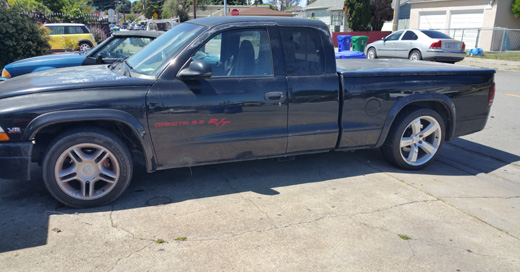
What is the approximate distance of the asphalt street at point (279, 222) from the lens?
3.20 meters

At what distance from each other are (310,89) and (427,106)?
180 centimetres

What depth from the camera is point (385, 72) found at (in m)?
4.92

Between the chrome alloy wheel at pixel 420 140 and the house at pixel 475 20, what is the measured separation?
70.5 ft

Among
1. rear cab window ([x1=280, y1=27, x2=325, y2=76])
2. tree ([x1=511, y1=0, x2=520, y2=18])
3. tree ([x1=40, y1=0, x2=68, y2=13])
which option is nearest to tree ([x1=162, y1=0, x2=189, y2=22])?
tree ([x1=40, y1=0, x2=68, y2=13])

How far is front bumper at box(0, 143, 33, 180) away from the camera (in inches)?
142

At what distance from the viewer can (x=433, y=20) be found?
28.9 meters

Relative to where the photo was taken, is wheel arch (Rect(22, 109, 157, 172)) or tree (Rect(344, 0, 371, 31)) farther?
tree (Rect(344, 0, 371, 31))

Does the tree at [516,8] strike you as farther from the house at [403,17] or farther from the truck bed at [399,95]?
the truck bed at [399,95]

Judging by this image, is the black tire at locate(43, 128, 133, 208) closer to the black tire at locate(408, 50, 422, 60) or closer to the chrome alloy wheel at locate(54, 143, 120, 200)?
the chrome alloy wheel at locate(54, 143, 120, 200)

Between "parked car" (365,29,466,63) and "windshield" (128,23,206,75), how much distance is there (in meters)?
14.6

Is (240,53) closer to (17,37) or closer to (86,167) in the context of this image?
(86,167)

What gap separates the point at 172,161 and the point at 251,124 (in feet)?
2.97

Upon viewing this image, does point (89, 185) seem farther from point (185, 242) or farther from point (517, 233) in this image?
point (517, 233)

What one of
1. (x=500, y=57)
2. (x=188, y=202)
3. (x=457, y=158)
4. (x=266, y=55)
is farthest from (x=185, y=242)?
(x=500, y=57)
